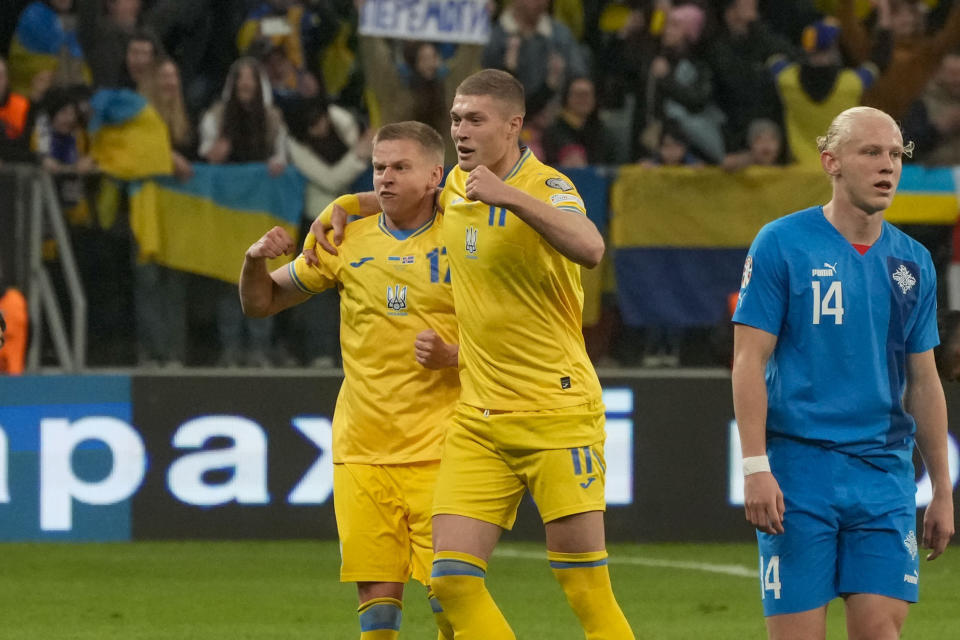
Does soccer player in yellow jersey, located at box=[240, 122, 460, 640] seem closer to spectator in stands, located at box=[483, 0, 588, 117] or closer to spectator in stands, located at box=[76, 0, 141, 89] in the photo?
spectator in stands, located at box=[76, 0, 141, 89]

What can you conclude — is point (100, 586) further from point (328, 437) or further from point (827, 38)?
point (827, 38)

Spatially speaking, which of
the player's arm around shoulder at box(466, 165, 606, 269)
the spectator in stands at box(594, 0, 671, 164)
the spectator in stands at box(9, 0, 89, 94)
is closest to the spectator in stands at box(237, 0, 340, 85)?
the spectator in stands at box(9, 0, 89, 94)

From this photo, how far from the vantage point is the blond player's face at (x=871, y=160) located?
15.0 feet

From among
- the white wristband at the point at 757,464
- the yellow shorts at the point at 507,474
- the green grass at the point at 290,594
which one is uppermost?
the white wristband at the point at 757,464

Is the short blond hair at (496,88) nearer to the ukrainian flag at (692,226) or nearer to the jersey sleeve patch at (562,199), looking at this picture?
the jersey sleeve patch at (562,199)

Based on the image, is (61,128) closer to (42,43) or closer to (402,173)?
(42,43)

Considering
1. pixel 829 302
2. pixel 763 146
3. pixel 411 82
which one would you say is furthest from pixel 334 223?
pixel 763 146

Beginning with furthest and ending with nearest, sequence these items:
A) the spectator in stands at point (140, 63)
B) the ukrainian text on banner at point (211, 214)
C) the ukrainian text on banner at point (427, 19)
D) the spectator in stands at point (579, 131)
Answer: the spectator in stands at point (579, 131), the spectator in stands at point (140, 63), the ukrainian text on banner at point (211, 214), the ukrainian text on banner at point (427, 19)

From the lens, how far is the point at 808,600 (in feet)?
15.0

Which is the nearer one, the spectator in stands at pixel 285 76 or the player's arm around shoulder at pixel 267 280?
the player's arm around shoulder at pixel 267 280

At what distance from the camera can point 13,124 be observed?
11.1 metres

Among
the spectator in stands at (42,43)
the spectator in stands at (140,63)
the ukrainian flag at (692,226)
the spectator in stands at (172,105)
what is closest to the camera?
the ukrainian flag at (692,226)

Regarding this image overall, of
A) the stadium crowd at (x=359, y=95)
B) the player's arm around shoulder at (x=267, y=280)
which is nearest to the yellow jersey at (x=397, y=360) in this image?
the player's arm around shoulder at (x=267, y=280)

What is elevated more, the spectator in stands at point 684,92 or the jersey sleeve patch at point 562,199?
the spectator in stands at point 684,92
